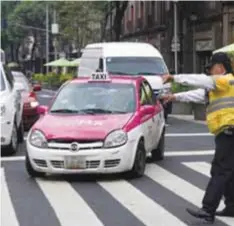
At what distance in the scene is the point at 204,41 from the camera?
140 ft

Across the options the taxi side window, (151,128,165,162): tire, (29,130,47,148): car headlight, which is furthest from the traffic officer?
(151,128,165,162): tire

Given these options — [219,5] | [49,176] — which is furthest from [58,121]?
[219,5]

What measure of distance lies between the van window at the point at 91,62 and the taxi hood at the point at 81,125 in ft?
36.2

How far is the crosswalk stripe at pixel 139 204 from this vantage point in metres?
8.00

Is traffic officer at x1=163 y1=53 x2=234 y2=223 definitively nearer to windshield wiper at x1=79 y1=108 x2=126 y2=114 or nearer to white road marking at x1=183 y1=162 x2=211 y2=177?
windshield wiper at x1=79 y1=108 x2=126 y2=114

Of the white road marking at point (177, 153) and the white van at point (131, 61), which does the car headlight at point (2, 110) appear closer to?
the white road marking at point (177, 153)

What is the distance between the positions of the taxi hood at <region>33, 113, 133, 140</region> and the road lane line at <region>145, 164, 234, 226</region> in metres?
0.99

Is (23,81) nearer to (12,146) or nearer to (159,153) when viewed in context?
(12,146)

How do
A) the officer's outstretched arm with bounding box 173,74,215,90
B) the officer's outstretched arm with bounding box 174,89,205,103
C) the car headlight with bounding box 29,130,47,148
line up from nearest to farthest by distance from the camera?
the officer's outstretched arm with bounding box 173,74,215,90 → the officer's outstretched arm with bounding box 174,89,205,103 → the car headlight with bounding box 29,130,47,148

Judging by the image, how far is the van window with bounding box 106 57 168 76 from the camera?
2164 centimetres

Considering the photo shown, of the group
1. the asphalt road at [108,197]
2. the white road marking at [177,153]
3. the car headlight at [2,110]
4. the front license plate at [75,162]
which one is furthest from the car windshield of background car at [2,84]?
the front license plate at [75,162]

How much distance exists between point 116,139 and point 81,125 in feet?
1.82

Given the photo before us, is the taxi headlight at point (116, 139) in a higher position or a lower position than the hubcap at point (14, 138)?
higher

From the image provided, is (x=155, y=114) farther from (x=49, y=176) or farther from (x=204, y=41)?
(x=204, y=41)
